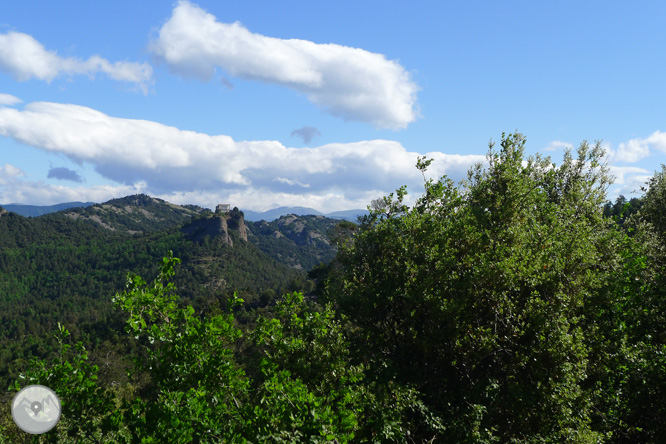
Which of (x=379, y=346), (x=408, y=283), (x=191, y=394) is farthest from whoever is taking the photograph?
(x=379, y=346)

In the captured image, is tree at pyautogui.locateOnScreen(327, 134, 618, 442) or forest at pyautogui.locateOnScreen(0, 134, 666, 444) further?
tree at pyautogui.locateOnScreen(327, 134, 618, 442)

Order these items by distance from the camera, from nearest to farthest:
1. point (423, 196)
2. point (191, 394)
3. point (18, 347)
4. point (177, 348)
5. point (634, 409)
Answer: point (191, 394) → point (177, 348) → point (634, 409) → point (423, 196) → point (18, 347)

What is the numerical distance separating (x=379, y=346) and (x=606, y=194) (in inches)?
755

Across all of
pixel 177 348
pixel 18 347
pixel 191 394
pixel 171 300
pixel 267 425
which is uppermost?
pixel 171 300

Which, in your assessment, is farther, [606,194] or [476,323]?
[606,194]

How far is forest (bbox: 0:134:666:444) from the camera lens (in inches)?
339

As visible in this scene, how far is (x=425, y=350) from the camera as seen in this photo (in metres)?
13.6

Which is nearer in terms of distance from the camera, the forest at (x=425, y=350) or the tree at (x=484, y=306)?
the forest at (x=425, y=350)

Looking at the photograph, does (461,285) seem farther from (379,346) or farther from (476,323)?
(379,346)

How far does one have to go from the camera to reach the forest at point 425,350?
28.3 ft

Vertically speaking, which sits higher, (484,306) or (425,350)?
(484,306)

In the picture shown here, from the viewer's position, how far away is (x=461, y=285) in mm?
13438

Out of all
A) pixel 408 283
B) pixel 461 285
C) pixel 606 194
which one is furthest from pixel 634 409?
pixel 606 194

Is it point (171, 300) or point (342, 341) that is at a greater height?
point (171, 300)
